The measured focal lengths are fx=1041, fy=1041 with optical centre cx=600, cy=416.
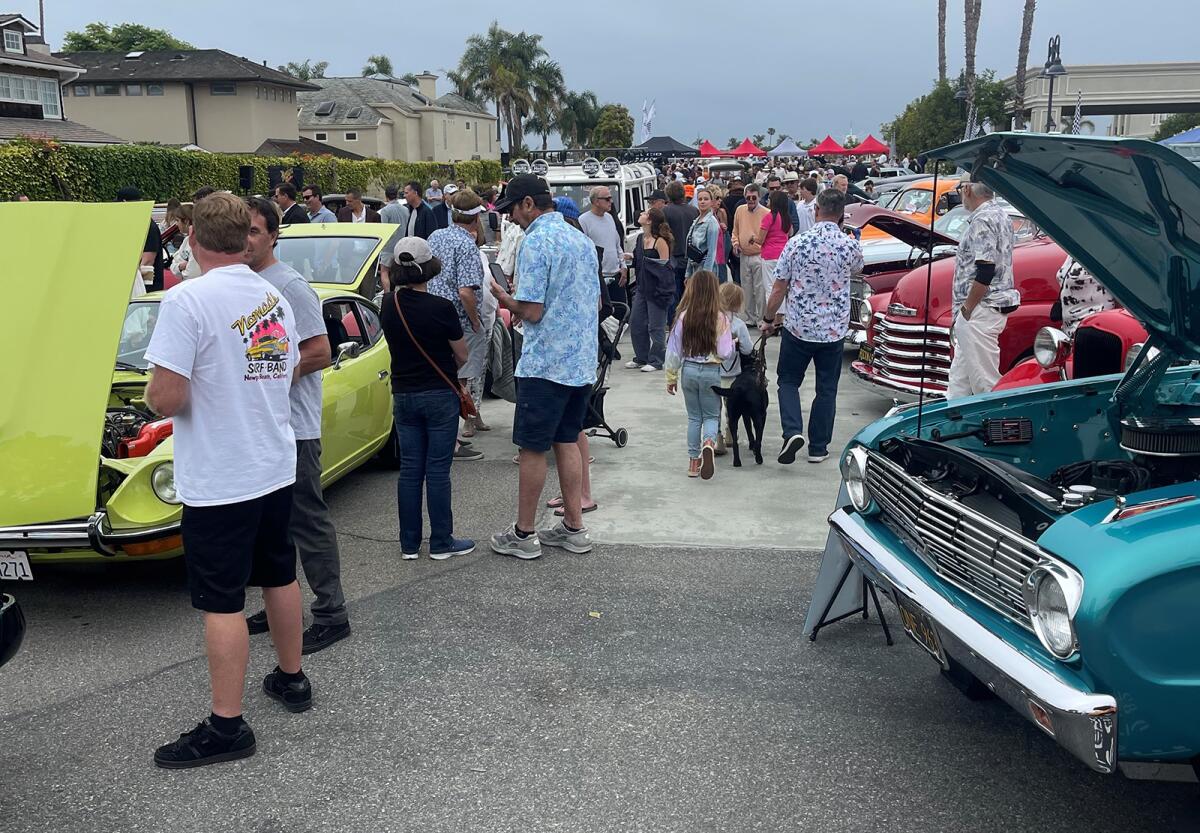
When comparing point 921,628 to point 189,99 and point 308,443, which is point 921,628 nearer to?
point 308,443

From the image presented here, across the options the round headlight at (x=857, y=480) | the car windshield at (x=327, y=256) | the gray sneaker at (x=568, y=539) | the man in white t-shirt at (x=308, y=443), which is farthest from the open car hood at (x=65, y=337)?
the car windshield at (x=327, y=256)

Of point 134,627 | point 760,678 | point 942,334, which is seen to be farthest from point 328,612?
point 942,334

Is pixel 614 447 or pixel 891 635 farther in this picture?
pixel 614 447

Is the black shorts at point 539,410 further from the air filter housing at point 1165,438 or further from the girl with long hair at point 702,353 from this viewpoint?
the air filter housing at point 1165,438

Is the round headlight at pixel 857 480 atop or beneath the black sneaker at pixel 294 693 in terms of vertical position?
atop

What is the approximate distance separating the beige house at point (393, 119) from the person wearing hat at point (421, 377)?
2409 inches

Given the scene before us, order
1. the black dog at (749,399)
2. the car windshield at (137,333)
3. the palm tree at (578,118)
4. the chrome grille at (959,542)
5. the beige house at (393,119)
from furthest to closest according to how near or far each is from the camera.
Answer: the palm tree at (578,118) → the beige house at (393,119) → the black dog at (749,399) → the car windshield at (137,333) → the chrome grille at (959,542)

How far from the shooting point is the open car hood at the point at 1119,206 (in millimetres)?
2992

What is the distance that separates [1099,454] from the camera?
423 centimetres

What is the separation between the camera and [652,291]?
10961 mm

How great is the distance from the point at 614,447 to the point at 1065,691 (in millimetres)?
5635

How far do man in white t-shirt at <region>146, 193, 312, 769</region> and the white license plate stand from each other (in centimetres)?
136

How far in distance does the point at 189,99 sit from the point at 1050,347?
5706cm

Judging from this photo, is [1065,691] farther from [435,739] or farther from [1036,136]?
[435,739]
